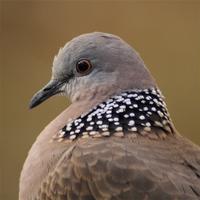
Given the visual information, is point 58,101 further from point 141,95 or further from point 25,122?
point 141,95

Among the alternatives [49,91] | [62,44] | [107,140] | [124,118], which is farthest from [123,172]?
[62,44]

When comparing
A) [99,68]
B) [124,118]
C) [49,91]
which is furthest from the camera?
[49,91]

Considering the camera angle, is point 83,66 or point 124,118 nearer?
point 124,118

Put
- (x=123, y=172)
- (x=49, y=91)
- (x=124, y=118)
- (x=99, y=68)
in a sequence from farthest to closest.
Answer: (x=49, y=91) → (x=99, y=68) → (x=124, y=118) → (x=123, y=172)

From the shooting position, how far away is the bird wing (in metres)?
3.62

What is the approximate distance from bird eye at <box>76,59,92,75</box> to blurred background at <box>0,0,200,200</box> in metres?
3.33

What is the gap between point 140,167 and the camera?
3697 mm

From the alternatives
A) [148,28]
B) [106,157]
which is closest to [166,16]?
[148,28]

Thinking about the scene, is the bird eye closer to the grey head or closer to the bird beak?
the grey head

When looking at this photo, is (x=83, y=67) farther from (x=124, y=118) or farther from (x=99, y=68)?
(x=124, y=118)

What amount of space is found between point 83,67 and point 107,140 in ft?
1.68

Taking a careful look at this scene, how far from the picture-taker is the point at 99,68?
4.26m

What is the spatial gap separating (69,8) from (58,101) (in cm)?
98

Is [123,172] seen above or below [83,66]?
below
